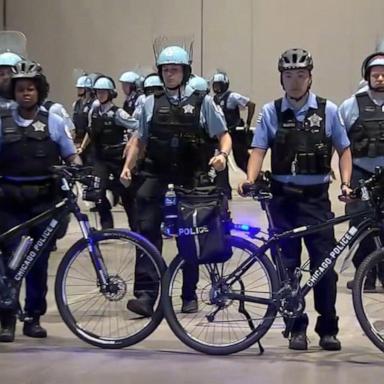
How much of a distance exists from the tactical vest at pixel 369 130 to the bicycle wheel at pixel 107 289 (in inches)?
79.4

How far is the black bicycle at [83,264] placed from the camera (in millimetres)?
5367

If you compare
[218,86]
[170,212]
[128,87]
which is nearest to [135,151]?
[170,212]

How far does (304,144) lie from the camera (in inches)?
208

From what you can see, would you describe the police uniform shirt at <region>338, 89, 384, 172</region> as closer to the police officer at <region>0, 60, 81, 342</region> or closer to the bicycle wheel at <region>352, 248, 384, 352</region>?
the bicycle wheel at <region>352, 248, 384, 352</region>

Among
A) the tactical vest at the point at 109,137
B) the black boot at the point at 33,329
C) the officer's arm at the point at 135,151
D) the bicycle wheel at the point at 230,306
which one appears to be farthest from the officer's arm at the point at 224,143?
the tactical vest at the point at 109,137

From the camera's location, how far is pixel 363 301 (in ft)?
16.6

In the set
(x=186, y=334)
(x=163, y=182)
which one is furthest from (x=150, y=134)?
(x=186, y=334)

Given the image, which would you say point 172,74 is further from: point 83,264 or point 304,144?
point 83,264

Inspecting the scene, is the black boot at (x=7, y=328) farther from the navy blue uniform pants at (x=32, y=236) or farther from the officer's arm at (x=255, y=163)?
the officer's arm at (x=255, y=163)

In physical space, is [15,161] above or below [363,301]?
above

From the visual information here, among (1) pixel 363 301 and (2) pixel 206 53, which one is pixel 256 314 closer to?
(1) pixel 363 301

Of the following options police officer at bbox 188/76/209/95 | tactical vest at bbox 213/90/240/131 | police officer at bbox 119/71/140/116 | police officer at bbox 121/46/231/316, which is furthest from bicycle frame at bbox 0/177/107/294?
tactical vest at bbox 213/90/240/131

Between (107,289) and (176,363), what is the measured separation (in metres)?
0.63

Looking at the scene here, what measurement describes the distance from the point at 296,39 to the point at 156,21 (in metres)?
2.83
